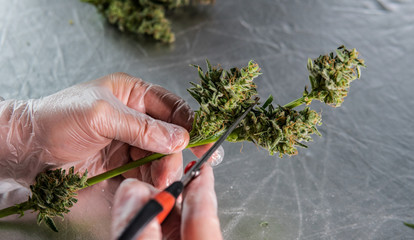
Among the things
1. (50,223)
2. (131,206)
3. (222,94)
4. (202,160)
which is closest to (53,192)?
(50,223)

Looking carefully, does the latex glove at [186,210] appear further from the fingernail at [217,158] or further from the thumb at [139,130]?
the fingernail at [217,158]

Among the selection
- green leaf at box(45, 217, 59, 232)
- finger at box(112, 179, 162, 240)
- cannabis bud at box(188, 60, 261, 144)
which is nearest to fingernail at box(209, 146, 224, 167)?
cannabis bud at box(188, 60, 261, 144)

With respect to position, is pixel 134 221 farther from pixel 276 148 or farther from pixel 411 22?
pixel 411 22

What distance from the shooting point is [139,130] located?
4.18ft

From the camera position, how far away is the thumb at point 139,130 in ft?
4.11

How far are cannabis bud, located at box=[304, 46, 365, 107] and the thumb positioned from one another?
1.63ft

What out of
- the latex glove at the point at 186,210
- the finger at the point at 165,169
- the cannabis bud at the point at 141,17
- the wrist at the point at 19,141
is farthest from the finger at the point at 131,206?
the cannabis bud at the point at 141,17

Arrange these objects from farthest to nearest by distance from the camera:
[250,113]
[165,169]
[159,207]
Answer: [165,169]
[250,113]
[159,207]

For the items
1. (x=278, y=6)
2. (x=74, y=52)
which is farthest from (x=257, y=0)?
(x=74, y=52)

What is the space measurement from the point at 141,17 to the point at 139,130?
0.97 metres

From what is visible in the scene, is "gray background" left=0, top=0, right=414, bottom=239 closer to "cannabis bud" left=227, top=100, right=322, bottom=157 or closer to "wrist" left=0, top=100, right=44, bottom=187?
"wrist" left=0, top=100, right=44, bottom=187

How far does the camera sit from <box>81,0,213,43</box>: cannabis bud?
1999 mm

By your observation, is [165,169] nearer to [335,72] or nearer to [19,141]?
[19,141]

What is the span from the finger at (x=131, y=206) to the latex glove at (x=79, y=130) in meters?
0.31
